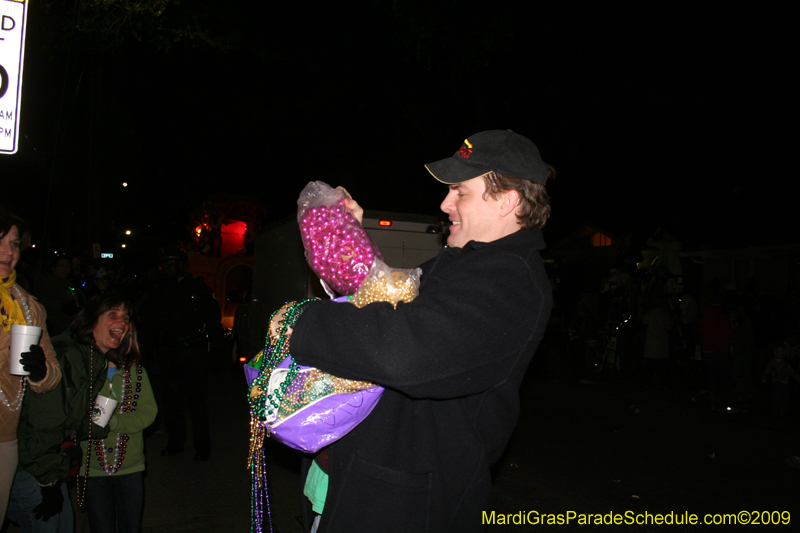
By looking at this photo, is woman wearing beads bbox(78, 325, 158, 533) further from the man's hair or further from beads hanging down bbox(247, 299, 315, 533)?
the man's hair

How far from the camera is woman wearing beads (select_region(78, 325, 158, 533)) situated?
328 cm

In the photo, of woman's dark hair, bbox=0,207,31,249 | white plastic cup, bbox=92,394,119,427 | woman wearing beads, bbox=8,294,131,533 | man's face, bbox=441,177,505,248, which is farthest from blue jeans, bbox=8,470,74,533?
man's face, bbox=441,177,505,248

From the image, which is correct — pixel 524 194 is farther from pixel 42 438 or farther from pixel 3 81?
pixel 3 81

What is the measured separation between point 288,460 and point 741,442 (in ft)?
20.0

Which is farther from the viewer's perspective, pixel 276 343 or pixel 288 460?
pixel 288 460

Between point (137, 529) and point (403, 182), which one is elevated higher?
point (403, 182)

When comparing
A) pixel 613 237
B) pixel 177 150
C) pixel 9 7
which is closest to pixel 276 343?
pixel 9 7

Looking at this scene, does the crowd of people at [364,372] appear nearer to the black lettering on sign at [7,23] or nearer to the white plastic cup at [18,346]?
the white plastic cup at [18,346]

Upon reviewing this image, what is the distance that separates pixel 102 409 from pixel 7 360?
2.12ft

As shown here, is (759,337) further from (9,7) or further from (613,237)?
(9,7)

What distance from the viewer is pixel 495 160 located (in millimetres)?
1521

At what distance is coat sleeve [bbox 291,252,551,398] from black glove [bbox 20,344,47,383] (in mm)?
2089

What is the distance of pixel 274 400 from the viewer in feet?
4.48

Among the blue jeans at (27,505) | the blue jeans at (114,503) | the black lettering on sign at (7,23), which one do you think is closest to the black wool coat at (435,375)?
the blue jeans at (27,505)
